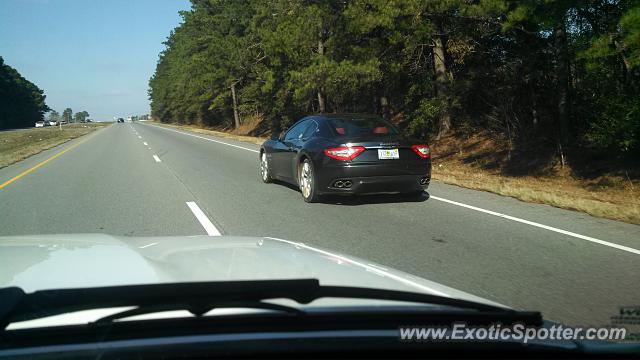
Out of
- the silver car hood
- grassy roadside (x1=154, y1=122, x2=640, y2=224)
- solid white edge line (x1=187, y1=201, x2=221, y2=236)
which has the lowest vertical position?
grassy roadside (x1=154, y1=122, x2=640, y2=224)

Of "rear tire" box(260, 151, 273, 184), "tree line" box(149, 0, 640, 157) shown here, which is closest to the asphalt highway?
"rear tire" box(260, 151, 273, 184)

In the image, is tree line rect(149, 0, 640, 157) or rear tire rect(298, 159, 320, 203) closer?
rear tire rect(298, 159, 320, 203)

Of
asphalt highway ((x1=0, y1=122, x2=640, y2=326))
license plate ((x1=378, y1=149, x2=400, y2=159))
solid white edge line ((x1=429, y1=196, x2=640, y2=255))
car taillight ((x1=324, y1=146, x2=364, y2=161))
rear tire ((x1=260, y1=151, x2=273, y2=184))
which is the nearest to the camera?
asphalt highway ((x1=0, y1=122, x2=640, y2=326))

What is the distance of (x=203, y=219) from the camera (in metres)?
7.98

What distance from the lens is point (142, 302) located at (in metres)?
2.20

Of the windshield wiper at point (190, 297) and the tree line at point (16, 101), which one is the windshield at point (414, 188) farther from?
the tree line at point (16, 101)

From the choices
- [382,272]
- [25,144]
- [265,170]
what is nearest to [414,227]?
[382,272]

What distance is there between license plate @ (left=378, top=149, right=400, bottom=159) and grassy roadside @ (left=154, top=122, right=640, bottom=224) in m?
2.65

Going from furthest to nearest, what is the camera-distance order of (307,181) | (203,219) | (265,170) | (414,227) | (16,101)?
(16,101)
(265,170)
(307,181)
(203,219)
(414,227)

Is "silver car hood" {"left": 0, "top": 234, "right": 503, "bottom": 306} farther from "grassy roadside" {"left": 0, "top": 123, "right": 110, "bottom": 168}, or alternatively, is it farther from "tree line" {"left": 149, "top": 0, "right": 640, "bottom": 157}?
"grassy roadside" {"left": 0, "top": 123, "right": 110, "bottom": 168}

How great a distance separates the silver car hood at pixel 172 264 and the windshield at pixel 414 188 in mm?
22

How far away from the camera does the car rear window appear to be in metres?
8.99

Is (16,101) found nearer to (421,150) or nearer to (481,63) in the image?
(481,63)

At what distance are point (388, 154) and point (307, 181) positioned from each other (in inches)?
62.3
